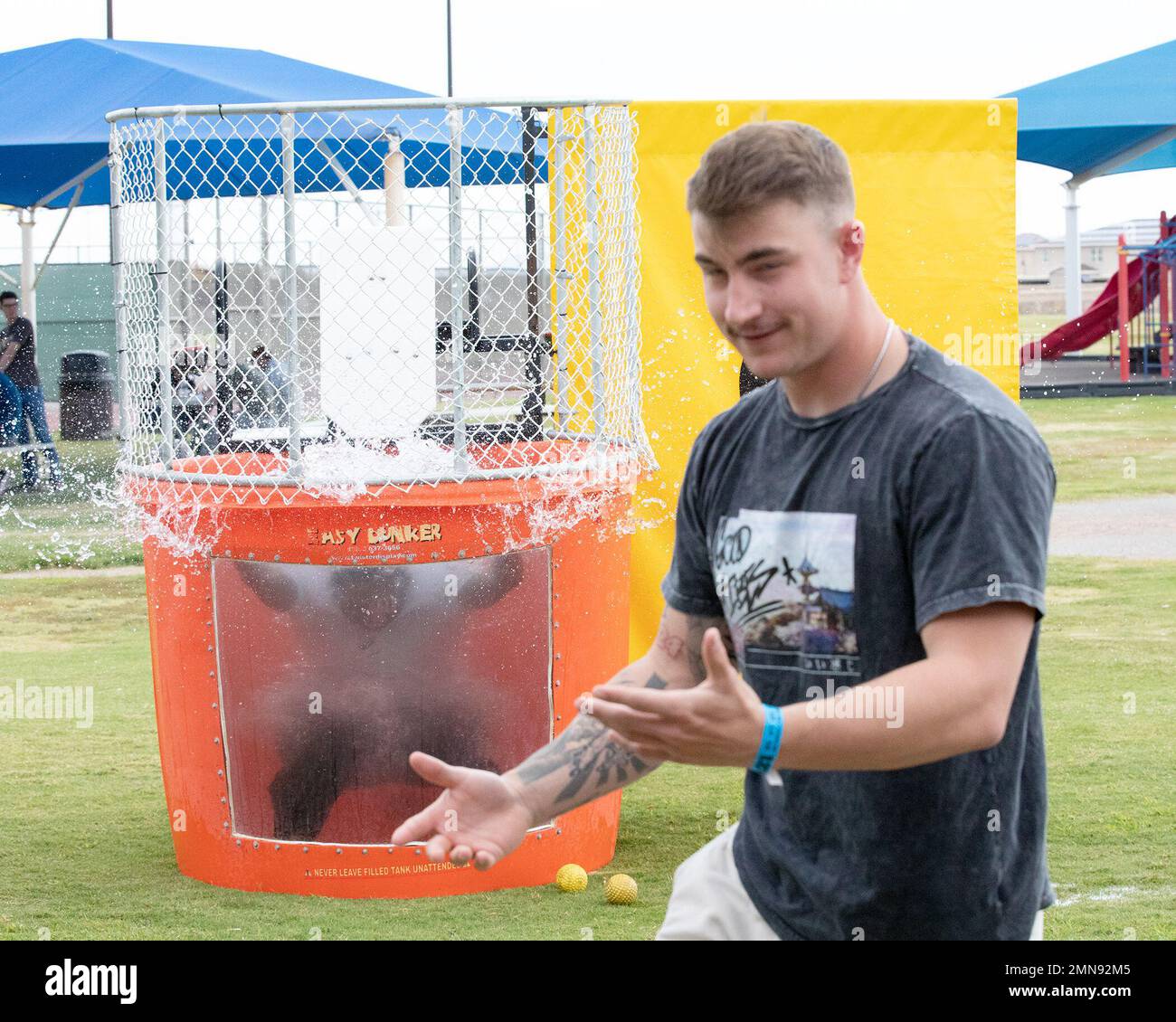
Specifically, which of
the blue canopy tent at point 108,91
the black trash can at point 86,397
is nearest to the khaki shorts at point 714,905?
the blue canopy tent at point 108,91

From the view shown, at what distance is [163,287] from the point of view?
4.87 m

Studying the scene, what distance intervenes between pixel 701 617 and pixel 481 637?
2.34 meters

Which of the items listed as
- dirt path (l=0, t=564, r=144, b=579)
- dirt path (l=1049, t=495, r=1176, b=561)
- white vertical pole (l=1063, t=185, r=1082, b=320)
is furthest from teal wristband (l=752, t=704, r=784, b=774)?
white vertical pole (l=1063, t=185, r=1082, b=320)

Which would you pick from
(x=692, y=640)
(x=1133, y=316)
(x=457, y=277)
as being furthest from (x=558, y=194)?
(x=1133, y=316)

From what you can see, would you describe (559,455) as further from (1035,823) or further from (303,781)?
(1035,823)

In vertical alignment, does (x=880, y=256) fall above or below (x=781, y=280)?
above

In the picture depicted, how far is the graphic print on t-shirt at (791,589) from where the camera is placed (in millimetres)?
2170

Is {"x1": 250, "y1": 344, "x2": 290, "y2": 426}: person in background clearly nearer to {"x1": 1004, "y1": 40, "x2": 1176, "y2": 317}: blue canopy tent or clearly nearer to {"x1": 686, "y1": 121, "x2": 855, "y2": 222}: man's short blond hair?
{"x1": 686, "y1": 121, "x2": 855, "y2": 222}: man's short blond hair

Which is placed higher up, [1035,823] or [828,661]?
[828,661]

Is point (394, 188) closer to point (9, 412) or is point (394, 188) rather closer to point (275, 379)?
point (275, 379)

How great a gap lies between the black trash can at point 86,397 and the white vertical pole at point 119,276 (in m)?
15.7

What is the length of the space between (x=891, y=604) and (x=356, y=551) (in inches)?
108

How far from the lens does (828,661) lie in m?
2.20
